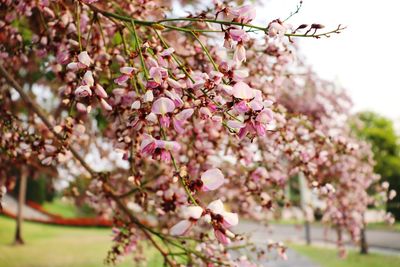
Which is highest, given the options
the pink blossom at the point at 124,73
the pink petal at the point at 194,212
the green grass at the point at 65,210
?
the pink blossom at the point at 124,73

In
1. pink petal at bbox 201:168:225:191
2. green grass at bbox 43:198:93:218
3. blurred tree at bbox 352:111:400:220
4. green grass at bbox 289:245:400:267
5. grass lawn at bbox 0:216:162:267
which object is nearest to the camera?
pink petal at bbox 201:168:225:191

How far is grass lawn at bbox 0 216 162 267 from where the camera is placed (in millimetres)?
9805

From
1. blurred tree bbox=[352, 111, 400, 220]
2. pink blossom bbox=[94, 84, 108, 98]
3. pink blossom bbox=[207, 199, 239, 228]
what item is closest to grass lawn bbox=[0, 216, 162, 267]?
pink blossom bbox=[94, 84, 108, 98]

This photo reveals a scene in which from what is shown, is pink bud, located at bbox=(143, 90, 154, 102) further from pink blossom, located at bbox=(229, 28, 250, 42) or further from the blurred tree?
the blurred tree

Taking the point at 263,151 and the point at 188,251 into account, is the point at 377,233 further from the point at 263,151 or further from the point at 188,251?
the point at 188,251

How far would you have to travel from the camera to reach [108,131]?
14.6 ft

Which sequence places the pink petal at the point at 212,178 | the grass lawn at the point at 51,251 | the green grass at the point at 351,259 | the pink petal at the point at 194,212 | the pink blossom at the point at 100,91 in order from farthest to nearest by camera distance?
the green grass at the point at 351,259, the grass lawn at the point at 51,251, the pink blossom at the point at 100,91, the pink petal at the point at 212,178, the pink petal at the point at 194,212

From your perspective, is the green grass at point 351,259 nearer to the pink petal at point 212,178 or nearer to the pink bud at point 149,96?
the pink petal at point 212,178

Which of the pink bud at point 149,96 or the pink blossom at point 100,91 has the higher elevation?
the pink blossom at point 100,91

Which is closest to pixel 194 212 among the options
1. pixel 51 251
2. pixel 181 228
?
pixel 181 228

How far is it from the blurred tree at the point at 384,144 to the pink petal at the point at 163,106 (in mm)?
26675


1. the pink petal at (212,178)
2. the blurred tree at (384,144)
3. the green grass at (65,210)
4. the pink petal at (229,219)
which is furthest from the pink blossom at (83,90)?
the blurred tree at (384,144)

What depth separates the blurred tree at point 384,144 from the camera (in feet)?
89.7

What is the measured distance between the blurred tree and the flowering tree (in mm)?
24696
